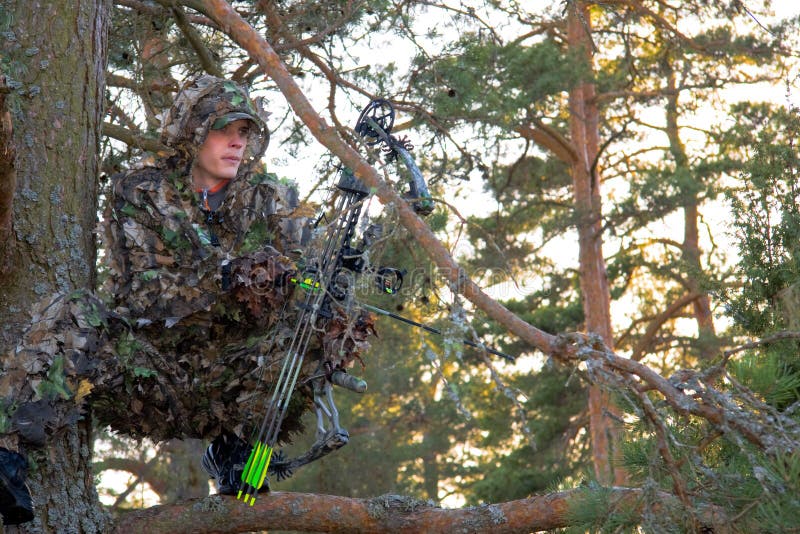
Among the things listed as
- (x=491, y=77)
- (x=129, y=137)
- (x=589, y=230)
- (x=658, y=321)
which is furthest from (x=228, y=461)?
(x=658, y=321)

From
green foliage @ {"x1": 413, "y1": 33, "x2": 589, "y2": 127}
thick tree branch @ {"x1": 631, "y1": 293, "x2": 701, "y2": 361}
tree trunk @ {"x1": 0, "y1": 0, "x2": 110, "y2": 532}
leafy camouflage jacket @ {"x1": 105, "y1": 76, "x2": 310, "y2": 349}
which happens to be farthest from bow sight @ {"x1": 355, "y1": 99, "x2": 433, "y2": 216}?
thick tree branch @ {"x1": 631, "y1": 293, "x2": 701, "y2": 361}

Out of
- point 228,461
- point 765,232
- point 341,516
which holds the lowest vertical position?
point 341,516

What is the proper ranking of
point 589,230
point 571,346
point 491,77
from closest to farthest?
point 571,346, point 491,77, point 589,230

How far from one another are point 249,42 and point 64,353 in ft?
4.29

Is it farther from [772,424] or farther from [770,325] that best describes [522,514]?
[772,424]

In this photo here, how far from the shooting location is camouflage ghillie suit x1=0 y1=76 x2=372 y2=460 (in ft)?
11.5

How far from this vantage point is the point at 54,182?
3.85m

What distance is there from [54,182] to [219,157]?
0.66 metres

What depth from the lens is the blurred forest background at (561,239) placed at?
8.99 ft

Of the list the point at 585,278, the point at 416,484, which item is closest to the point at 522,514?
the point at 585,278

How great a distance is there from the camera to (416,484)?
18.0m

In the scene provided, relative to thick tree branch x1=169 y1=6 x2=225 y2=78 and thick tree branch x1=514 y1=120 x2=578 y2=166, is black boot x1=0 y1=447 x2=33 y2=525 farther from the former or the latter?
thick tree branch x1=514 y1=120 x2=578 y2=166

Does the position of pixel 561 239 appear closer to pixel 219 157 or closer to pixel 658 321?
pixel 658 321

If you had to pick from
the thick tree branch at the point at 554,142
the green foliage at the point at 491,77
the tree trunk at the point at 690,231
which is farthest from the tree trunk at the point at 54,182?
the tree trunk at the point at 690,231
